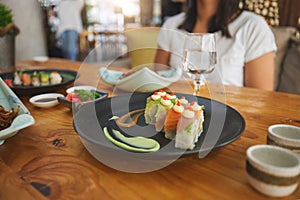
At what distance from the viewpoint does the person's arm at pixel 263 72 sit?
138 cm

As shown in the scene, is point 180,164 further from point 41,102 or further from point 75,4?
point 75,4

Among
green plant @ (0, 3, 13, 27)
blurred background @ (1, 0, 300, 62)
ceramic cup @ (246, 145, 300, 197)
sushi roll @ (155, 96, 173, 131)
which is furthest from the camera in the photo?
blurred background @ (1, 0, 300, 62)

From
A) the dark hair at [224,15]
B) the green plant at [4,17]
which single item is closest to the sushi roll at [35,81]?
the green plant at [4,17]

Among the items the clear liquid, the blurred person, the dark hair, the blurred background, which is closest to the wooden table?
the clear liquid

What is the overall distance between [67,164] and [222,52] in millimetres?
1162

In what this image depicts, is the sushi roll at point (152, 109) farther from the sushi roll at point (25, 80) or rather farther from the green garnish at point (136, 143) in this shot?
the sushi roll at point (25, 80)

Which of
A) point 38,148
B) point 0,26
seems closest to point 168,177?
point 38,148

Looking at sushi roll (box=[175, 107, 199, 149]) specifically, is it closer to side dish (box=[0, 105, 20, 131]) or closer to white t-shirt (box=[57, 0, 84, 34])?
side dish (box=[0, 105, 20, 131])

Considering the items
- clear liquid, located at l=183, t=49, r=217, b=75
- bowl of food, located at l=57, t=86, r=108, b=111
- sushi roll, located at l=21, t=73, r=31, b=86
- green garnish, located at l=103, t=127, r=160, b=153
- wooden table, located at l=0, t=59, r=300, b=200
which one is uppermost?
clear liquid, located at l=183, t=49, r=217, b=75

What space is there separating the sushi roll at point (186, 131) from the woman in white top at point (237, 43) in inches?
34.5

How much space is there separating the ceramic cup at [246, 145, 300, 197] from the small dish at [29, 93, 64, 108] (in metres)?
0.62

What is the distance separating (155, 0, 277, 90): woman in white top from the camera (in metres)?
1.38

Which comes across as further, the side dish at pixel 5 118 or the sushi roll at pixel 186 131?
the side dish at pixel 5 118

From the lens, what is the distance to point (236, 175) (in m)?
0.48
